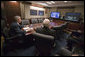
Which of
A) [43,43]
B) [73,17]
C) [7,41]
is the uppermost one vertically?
[73,17]

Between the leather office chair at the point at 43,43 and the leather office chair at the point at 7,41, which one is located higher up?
the leather office chair at the point at 7,41

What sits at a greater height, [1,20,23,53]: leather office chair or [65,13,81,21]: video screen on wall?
[65,13,81,21]: video screen on wall

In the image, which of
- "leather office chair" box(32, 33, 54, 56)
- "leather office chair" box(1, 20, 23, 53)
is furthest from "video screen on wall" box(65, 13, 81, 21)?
"leather office chair" box(1, 20, 23, 53)

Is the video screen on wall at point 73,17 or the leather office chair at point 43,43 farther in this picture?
the leather office chair at point 43,43

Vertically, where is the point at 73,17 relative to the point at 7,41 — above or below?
above

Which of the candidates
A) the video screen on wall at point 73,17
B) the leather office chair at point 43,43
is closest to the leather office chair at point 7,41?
the leather office chair at point 43,43

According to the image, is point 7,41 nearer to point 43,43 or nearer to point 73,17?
point 43,43

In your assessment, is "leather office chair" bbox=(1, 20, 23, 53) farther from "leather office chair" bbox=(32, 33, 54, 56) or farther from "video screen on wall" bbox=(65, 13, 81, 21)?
"video screen on wall" bbox=(65, 13, 81, 21)

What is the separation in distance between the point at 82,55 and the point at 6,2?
2.63 ft

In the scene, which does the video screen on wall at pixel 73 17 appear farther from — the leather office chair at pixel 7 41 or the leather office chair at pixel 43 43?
the leather office chair at pixel 7 41

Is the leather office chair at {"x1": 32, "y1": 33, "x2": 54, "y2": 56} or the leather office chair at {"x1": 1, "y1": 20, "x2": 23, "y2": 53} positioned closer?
the leather office chair at {"x1": 1, "y1": 20, "x2": 23, "y2": 53}

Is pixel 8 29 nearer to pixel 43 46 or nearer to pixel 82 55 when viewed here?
pixel 43 46

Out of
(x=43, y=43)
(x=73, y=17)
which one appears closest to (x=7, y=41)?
(x=43, y=43)

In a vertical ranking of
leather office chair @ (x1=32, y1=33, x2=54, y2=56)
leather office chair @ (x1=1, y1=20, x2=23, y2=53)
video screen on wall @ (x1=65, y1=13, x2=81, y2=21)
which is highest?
video screen on wall @ (x1=65, y1=13, x2=81, y2=21)
